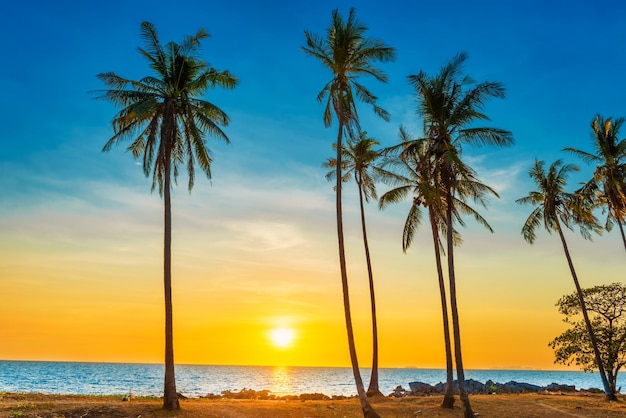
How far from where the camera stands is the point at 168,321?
65.9 feet

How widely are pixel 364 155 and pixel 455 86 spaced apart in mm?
10136

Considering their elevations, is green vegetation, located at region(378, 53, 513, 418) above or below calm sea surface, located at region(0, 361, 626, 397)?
above

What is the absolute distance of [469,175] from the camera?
22953 mm

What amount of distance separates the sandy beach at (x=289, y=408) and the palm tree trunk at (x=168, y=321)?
0.56m

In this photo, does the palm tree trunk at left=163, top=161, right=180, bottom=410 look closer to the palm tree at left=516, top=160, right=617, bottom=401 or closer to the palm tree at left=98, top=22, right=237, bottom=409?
the palm tree at left=98, top=22, right=237, bottom=409

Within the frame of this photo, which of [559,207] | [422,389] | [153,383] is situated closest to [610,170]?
[559,207]

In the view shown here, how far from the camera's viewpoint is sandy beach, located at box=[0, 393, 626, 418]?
1850 centimetres

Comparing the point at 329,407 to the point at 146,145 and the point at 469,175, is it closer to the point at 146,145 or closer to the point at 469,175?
the point at 469,175

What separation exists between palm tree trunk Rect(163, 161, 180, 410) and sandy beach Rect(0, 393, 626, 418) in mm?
560

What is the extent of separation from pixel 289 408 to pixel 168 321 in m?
7.12

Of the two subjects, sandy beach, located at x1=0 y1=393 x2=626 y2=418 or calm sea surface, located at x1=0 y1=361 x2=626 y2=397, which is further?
calm sea surface, located at x1=0 y1=361 x2=626 y2=397

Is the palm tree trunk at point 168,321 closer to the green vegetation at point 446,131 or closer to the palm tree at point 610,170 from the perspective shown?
the green vegetation at point 446,131

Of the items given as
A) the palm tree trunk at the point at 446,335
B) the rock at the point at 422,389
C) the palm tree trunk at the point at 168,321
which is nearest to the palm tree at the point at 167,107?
the palm tree trunk at the point at 168,321

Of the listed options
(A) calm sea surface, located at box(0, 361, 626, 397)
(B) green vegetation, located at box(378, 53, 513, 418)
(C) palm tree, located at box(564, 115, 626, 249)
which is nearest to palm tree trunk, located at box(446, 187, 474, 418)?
(B) green vegetation, located at box(378, 53, 513, 418)
